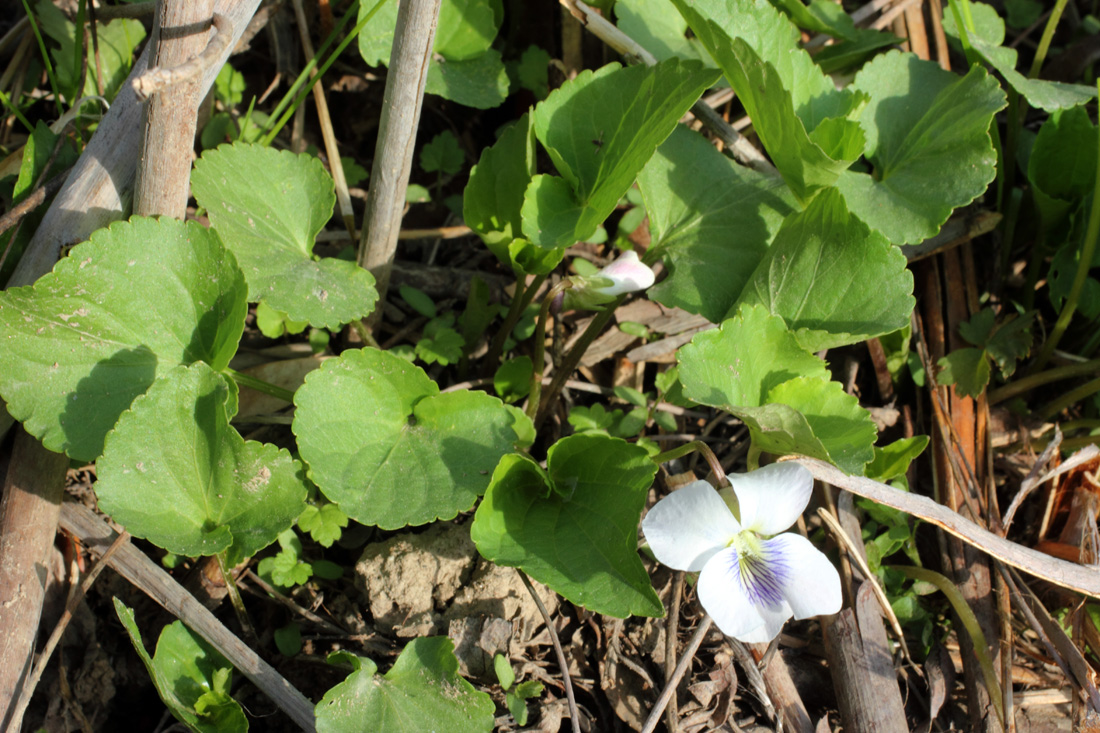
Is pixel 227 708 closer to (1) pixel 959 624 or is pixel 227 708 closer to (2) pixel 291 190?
(2) pixel 291 190

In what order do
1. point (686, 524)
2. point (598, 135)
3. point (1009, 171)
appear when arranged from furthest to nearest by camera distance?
point (1009, 171)
point (598, 135)
point (686, 524)

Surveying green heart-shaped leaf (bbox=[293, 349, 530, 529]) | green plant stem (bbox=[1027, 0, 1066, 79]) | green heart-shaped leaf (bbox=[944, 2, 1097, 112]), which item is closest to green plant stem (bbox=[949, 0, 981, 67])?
green heart-shaped leaf (bbox=[944, 2, 1097, 112])

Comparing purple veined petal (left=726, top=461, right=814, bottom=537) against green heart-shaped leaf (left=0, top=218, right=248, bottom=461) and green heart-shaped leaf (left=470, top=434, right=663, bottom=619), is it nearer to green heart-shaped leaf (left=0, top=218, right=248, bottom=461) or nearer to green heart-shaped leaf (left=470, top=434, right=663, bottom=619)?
green heart-shaped leaf (left=470, top=434, right=663, bottom=619)

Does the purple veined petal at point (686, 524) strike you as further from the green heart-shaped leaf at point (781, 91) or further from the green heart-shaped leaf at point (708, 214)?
the green heart-shaped leaf at point (781, 91)

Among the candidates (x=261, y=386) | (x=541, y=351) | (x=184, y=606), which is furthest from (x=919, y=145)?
(x=184, y=606)

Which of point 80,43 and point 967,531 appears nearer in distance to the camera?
point 967,531

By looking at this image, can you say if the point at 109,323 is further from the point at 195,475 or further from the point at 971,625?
the point at 971,625

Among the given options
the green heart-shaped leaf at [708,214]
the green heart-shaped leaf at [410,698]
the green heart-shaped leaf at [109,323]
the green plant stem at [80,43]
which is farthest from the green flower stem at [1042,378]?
the green plant stem at [80,43]

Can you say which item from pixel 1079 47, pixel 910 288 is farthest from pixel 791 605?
pixel 1079 47
